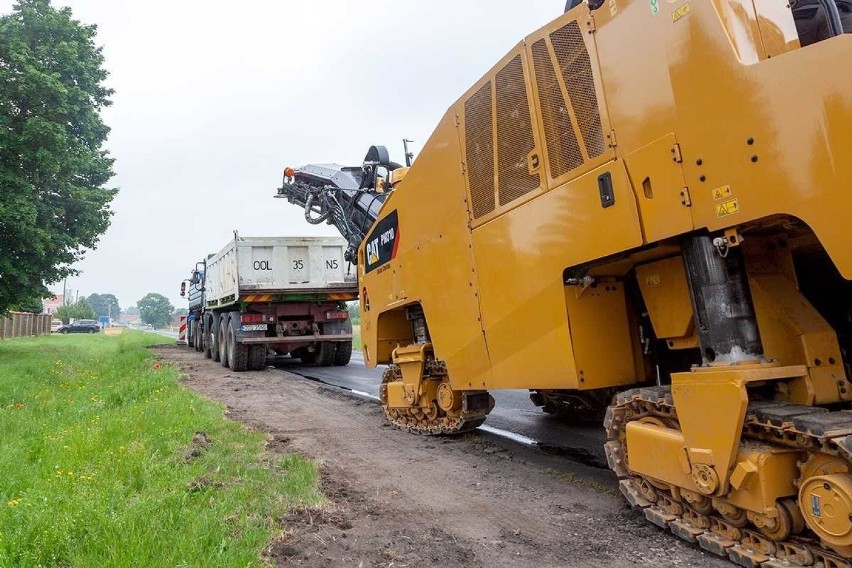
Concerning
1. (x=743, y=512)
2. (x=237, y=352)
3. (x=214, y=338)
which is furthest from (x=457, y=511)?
(x=214, y=338)

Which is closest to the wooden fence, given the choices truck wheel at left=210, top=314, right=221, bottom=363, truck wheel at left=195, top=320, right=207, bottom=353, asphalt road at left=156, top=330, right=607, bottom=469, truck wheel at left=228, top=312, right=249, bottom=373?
truck wheel at left=195, top=320, right=207, bottom=353

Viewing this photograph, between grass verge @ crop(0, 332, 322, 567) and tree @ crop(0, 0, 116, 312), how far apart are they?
790cm

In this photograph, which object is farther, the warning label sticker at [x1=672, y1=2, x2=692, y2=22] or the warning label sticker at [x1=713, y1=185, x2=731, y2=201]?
the warning label sticker at [x1=672, y1=2, x2=692, y2=22]

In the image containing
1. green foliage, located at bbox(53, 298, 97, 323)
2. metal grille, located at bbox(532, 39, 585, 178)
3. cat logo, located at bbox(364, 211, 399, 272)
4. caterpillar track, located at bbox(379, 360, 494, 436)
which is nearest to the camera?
metal grille, located at bbox(532, 39, 585, 178)

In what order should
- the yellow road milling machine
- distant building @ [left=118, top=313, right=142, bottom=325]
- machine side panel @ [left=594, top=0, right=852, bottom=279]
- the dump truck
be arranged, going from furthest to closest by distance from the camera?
distant building @ [left=118, top=313, right=142, bottom=325] → the dump truck → the yellow road milling machine → machine side panel @ [left=594, top=0, right=852, bottom=279]

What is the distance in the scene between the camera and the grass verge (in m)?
2.85

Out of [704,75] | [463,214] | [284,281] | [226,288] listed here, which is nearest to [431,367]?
[463,214]

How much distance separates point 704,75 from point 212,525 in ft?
11.2

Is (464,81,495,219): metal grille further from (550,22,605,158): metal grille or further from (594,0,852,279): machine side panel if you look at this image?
(594,0,852,279): machine side panel

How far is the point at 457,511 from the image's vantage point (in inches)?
146

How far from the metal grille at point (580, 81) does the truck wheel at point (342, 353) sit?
36.5 feet

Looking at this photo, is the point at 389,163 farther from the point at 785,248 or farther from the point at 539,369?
the point at 785,248

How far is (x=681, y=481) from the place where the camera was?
292 centimetres

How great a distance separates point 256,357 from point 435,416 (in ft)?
27.5
